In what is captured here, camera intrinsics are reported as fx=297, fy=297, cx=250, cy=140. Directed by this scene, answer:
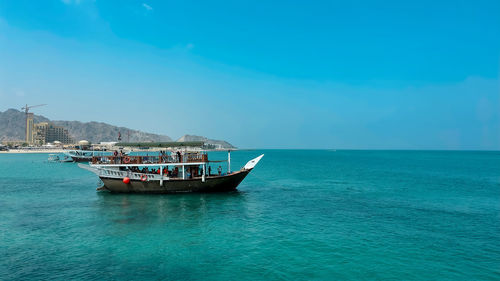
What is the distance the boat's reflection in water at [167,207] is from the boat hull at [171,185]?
64 centimetres

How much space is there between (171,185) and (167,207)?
584 centimetres

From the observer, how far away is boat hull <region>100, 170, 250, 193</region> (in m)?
32.0

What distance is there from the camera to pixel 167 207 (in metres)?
26.4

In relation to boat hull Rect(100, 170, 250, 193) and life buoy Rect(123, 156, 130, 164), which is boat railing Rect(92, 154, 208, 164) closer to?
life buoy Rect(123, 156, 130, 164)

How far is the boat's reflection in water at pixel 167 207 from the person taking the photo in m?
22.4

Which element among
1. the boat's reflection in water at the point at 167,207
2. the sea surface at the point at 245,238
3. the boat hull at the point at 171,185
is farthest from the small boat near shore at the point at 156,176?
the sea surface at the point at 245,238

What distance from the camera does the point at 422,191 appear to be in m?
38.9

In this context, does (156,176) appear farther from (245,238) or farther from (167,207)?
(245,238)

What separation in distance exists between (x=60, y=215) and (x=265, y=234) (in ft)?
54.6

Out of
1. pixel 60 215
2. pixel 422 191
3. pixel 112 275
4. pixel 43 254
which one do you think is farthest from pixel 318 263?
pixel 422 191

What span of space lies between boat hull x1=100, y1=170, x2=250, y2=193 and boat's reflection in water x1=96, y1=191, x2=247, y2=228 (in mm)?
643

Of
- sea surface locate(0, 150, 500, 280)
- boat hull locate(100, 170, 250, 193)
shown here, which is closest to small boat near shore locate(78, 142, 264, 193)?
boat hull locate(100, 170, 250, 193)

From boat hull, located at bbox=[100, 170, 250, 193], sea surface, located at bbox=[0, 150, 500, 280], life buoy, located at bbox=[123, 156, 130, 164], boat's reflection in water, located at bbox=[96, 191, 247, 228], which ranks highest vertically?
life buoy, located at bbox=[123, 156, 130, 164]

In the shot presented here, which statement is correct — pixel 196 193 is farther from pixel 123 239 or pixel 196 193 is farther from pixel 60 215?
pixel 123 239
